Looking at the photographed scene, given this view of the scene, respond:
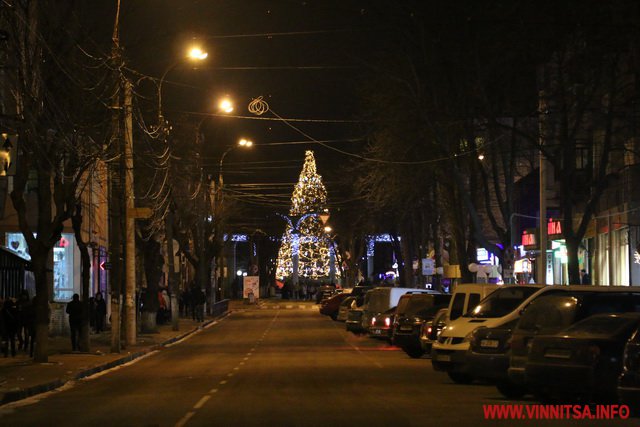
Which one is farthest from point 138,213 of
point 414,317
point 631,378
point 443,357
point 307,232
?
point 307,232

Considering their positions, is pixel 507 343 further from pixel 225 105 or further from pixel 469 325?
pixel 225 105

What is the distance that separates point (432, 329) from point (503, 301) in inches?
206

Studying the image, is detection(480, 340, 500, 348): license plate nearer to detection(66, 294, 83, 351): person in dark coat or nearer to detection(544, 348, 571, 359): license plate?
detection(544, 348, 571, 359): license plate

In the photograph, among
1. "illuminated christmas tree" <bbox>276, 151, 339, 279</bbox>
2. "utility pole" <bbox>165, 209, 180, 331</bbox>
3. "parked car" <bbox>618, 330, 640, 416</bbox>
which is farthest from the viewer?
"illuminated christmas tree" <bbox>276, 151, 339, 279</bbox>

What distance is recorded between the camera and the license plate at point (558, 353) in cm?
1396

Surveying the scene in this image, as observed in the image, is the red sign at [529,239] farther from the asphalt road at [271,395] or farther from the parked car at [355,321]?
the asphalt road at [271,395]

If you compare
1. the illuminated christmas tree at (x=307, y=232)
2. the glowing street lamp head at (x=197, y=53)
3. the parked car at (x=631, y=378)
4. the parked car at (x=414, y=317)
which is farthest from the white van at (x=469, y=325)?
the illuminated christmas tree at (x=307, y=232)

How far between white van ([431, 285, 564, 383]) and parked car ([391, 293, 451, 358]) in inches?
273

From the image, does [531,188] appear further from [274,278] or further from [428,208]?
[274,278]

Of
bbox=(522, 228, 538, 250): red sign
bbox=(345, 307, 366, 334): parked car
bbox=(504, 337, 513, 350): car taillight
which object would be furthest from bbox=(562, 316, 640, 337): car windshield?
bbox=(522, 228, 538, 250): red sign

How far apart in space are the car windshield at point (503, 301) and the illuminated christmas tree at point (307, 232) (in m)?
60.6

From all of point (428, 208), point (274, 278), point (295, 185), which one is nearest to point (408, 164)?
point (428, 208)

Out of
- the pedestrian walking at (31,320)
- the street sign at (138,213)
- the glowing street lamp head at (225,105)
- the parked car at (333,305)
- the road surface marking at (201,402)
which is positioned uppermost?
the glowing street lamp head at (225,105)

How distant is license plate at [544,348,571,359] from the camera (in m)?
14.0
